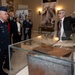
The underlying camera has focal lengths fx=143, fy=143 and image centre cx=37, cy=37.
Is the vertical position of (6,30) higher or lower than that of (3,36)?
higher

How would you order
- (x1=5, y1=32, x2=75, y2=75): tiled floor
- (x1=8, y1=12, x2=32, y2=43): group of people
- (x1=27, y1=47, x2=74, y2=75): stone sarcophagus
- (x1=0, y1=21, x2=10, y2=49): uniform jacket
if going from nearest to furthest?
1. (x1=27, y1=47, x2=74, y2=75): stone sarcophagus
2. (x1=5, y1=32, x2=75, y2=75): tiled floor
3. (x1=0, y1=21, x2=10, y2=49): uniform jacket
4. (x1=8, y1=12, x2=32, y2=43): group of people

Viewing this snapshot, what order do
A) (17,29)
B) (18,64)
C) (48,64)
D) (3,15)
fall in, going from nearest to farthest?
(48,64) < (18,64) < (3,15) < (17,29)

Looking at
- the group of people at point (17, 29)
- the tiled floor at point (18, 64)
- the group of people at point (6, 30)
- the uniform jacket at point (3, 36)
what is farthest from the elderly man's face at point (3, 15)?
the group of people at point (17, 29)

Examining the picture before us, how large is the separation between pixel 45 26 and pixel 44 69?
921 cm

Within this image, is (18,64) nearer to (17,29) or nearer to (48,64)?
(48,64)

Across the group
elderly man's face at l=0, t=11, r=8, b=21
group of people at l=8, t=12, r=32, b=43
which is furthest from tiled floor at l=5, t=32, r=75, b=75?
group of people at l=8, t=12, r=32, b=43

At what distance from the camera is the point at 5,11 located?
263cm

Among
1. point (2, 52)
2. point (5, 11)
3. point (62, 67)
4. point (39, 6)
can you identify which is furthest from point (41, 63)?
point (39, 6)

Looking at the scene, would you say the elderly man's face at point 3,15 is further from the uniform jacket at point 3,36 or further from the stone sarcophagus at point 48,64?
the stone sarcophagus at point 48,64

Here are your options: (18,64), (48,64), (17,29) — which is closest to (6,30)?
(18,64)

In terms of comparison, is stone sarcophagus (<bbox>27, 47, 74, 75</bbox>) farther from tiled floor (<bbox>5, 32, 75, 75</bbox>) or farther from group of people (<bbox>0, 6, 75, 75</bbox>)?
group of people (<bbox>0, 6, 75, 75</bbox>)

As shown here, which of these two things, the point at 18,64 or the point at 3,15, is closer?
the point at 18,64

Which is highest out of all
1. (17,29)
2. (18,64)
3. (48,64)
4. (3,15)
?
(3,15)

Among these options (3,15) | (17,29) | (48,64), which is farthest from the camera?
(17,29)
